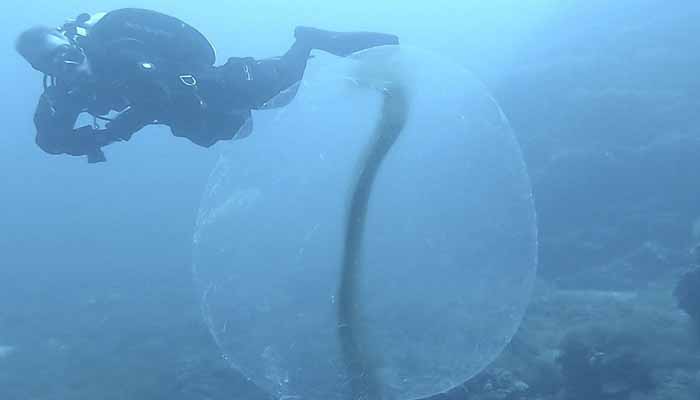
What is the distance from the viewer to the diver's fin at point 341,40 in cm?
438

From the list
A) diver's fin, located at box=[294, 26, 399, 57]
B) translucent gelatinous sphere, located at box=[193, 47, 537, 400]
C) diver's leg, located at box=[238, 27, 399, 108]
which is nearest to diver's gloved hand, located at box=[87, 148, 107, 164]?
diver's leg, located at box=[238, 27, 399, 108]

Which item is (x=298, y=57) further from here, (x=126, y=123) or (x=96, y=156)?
(x=96, y=156)

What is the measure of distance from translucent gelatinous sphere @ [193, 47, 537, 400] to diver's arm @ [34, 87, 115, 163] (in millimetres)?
1191

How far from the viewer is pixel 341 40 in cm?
457

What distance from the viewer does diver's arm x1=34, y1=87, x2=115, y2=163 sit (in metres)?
3.64

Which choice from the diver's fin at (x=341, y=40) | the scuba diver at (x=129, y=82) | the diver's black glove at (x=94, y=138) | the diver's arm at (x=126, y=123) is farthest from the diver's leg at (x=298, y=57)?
the diver's black glove at (x=94, y=138)

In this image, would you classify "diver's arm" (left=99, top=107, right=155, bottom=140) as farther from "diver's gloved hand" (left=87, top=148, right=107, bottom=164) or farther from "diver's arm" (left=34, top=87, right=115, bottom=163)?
"diver's gloved hand" (left=87, top=148, right=107, bottom=164)

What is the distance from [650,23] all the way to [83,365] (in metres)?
17.7

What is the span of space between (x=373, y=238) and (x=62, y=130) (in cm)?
206

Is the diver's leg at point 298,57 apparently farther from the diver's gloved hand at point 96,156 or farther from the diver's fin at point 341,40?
the diver's gloved hand at point 96,156

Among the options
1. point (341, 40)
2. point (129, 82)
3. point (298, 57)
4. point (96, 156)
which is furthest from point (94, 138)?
point (341, 40)

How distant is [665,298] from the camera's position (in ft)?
25.7

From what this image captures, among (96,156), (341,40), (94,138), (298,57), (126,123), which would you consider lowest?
(96,156)

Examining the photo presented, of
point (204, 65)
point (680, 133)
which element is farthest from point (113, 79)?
point (680, 133)
